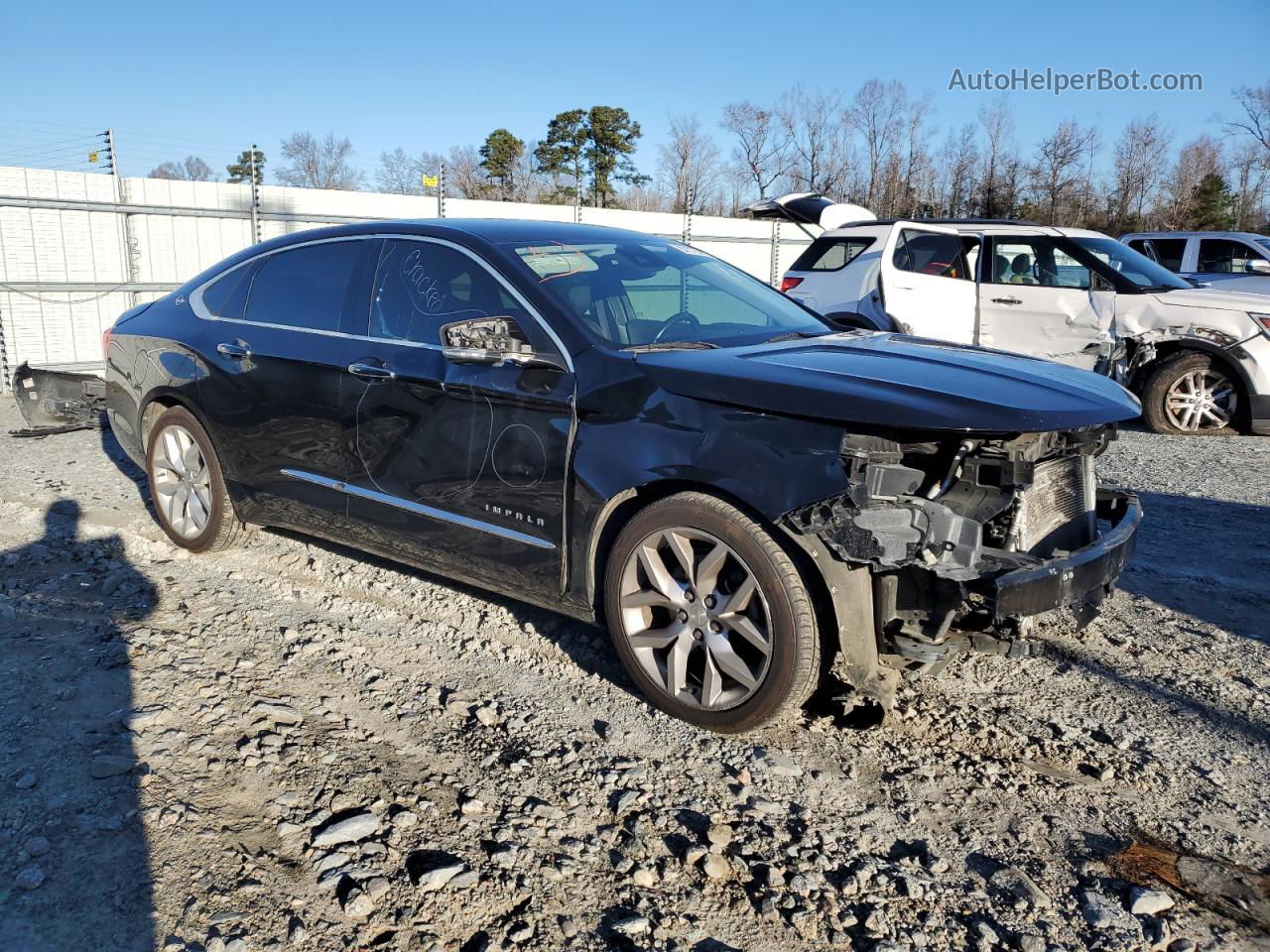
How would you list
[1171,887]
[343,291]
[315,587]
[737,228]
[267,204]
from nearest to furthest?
[1171,887] < [343,291] < [315,587] < [267,204] < [737,228]

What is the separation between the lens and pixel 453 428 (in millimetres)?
3797

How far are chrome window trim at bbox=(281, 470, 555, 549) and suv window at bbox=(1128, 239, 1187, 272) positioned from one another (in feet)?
41.9

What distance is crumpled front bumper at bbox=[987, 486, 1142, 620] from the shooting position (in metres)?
2.86

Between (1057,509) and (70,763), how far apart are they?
11.1 feet

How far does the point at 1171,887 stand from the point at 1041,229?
8.11m

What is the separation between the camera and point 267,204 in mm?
14641

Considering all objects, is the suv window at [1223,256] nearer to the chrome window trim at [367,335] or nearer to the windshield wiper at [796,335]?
the windshield wiper at [796,335]

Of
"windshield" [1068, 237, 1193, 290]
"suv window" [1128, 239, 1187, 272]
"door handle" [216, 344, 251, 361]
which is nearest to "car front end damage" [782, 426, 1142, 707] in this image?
"door handle" [216, 344, 251, 361]

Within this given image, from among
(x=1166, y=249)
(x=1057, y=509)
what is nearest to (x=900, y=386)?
(x=1057, y=509)

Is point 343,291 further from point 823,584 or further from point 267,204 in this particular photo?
point 267,204

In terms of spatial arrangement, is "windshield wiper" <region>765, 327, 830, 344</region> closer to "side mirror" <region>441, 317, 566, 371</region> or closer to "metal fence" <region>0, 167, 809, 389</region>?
"side mirror" <region>441, 317, 566, 371</region>

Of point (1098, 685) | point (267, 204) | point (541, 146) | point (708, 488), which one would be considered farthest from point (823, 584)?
point (541, 146)

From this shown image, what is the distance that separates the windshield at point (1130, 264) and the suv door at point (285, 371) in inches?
292

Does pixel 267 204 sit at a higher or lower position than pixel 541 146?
lower
